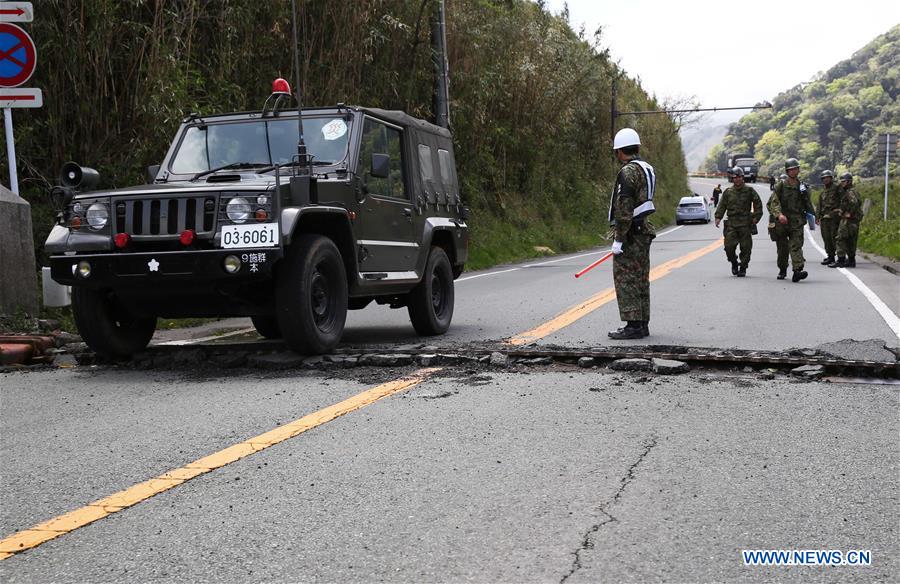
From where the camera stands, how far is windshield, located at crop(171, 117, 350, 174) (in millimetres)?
8273

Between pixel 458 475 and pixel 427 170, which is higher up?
pixel 427 170

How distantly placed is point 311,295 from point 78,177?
2081 mm

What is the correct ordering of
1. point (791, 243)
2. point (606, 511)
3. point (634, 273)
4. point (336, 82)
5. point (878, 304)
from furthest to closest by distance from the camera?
point (336, 82) → point (791, 243) → point (878, 304) → point (634, 273) → point (606, 511)

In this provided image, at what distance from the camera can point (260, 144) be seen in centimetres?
835

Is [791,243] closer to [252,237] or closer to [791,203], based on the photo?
[791,203]

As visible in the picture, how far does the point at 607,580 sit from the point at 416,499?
105cm

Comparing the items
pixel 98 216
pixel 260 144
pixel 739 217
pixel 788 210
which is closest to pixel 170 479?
pixel 98 216

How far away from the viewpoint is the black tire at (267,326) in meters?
9.28

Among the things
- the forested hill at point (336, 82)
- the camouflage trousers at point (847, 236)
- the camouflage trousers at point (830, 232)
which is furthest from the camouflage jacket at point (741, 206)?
the forested hill at point (336, 82)

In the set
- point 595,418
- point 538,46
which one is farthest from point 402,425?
point 538,46

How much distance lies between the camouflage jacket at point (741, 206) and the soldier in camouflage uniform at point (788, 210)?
2.05 ft

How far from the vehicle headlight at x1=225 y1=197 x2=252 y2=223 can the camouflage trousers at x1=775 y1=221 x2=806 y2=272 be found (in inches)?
433

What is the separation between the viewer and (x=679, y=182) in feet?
261

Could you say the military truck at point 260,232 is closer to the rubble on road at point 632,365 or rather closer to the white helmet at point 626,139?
the white helmet at point 626,139
